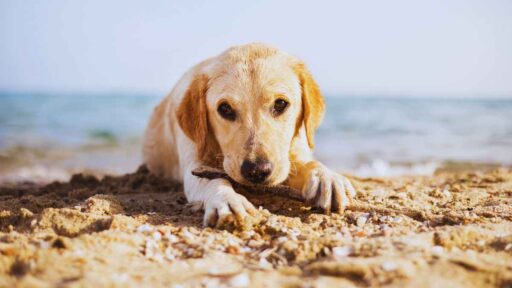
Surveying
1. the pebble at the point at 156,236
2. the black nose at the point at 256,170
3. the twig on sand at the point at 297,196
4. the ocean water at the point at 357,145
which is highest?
the black nose at the point at 256,170

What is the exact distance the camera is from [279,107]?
3865 millimetres

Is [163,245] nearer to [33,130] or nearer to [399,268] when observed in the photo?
[399,268]

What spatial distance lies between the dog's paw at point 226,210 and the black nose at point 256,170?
194 millimetres

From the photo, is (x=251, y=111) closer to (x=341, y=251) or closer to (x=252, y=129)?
(x=252, y=129)

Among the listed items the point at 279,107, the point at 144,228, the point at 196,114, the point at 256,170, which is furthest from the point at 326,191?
the point at 196,114

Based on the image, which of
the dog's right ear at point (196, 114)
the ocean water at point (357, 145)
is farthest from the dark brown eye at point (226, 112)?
the ocean water at point (357, 145)

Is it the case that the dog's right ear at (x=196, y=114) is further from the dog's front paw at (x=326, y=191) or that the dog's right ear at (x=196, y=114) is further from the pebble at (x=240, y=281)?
the pebble at (x=240, y=281)

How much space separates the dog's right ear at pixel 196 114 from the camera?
413 cm

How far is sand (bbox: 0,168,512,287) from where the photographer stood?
213 centimetres

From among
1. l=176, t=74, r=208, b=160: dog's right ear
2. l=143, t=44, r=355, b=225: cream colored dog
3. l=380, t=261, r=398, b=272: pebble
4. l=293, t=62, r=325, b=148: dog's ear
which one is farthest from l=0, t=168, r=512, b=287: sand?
l=293, t=62, r=325, b=148: dog's ear

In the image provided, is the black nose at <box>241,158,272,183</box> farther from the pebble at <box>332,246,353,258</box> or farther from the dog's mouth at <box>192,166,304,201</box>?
the pebble at <box>332,246,353,258</box>

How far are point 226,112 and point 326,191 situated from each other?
1.08m

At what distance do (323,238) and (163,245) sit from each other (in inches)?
34.7

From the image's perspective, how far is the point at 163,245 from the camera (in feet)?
8.69
